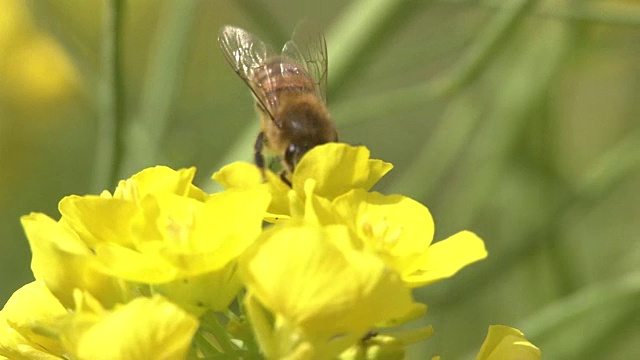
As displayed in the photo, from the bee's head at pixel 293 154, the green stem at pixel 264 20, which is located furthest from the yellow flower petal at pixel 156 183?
the green stem at pixel 264 20

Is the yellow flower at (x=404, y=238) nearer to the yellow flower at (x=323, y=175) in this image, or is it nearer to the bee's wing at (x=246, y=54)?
the yellow flower at (x=323, y=175)

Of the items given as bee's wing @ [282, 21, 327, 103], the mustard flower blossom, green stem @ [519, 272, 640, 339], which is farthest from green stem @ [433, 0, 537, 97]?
the mustard flower blossom

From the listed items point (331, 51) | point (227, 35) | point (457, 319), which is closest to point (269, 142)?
point (227, 35)

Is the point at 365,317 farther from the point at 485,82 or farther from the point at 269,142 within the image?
the point at 485,82

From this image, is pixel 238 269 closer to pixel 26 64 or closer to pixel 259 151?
pixel 259 151

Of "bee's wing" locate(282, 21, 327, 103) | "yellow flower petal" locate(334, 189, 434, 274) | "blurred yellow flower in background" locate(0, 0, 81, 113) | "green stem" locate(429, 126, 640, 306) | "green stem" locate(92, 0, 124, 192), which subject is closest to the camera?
"yellow flower petal" locate(334, 189, 434, 274)

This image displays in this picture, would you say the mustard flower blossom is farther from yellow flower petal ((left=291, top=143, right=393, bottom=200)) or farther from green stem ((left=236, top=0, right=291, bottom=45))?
green stem ((left=236, top=0, right=291, bottom=45))
